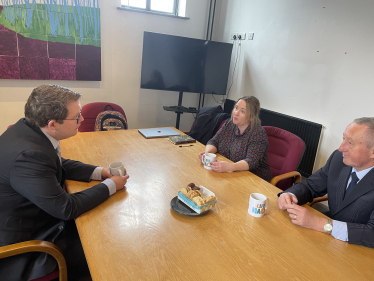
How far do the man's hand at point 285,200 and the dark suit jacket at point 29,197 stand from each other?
3.04 ft

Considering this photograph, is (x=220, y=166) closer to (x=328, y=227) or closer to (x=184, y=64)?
(x=328, y=227)

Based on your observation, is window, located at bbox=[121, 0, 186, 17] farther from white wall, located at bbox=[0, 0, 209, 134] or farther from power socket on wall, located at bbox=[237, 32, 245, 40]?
power socket on wall, located at bbox=[237, 32, 245, 40]

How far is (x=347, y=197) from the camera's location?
1350mm

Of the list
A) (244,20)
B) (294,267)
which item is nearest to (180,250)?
(294,267)

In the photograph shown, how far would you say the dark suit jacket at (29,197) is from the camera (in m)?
1.13

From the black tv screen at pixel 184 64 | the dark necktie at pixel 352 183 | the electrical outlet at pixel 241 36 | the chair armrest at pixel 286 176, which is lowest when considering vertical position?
the chair armrest at pixel 286 176

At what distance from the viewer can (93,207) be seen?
127 cm

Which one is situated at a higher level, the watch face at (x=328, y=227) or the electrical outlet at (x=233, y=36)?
the electrical outlet at (x=233, y=36)

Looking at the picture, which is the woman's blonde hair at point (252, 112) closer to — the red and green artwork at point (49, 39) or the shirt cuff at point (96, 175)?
the shirt cuff at point (96, 175)

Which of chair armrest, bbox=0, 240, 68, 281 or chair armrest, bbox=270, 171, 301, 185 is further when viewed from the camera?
chair armrest, bbox=270, 171, 301, 185

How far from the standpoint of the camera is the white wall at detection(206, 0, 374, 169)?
2.41 meters

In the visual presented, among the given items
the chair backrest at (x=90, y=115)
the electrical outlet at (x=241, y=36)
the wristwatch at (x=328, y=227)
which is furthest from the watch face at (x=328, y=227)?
the electrical outlet at (x=241, y=36)

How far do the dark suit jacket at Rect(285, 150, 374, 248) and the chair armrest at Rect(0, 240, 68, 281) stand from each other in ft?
4.04

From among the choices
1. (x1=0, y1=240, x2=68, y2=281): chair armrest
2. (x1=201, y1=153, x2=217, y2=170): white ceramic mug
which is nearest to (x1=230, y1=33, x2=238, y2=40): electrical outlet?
(x1=201, y1=153, x2=217, y2=170): white ceramic mug
